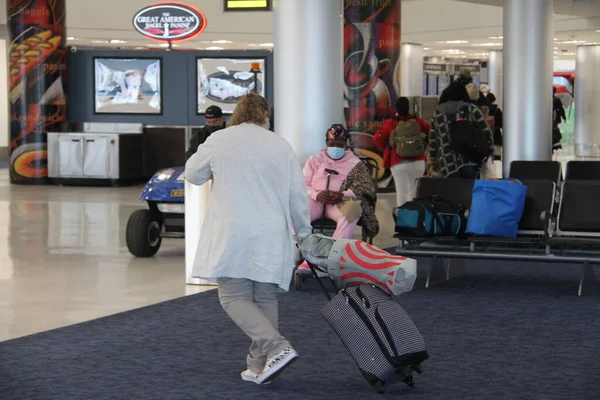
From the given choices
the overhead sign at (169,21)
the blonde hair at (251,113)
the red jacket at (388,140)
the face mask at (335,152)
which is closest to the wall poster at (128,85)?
the overhead sign at (169,21)

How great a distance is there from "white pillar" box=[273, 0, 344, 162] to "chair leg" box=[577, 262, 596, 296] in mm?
2379

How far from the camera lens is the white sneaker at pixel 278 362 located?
537 centimetres

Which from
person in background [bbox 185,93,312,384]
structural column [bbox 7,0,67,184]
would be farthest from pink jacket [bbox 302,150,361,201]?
structural column [bbox 7,0,67,184]

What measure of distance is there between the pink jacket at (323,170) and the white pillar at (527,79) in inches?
203

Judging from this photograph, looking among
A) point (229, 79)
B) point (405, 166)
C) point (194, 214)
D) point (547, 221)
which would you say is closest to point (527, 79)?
point (405, 166)

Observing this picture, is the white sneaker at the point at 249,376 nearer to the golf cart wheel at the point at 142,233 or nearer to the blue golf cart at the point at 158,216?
the blue golf cart at the point at 158,216

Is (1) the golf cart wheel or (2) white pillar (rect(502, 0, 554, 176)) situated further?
(2) white pillar (rect(502, 0, 554, 176))

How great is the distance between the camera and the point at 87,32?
94.5 ft

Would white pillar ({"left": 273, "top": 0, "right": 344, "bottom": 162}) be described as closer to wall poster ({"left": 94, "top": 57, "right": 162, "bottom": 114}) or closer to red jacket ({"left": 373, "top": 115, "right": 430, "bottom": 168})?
red jacket ({"left": 373, "top": 115, "right": 430, "bottom": 168})

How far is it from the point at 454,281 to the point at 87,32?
70.0 feet

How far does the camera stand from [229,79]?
64.5 ft

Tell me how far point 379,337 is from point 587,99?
107 ft

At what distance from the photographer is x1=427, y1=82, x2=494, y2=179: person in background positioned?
10961mm

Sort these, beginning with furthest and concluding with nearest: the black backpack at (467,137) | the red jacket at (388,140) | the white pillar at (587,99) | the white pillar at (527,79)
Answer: the white pillar at (587,99), the white pillar at (527,79), the red jacket at (388,140), the black backpack at (467,137)
